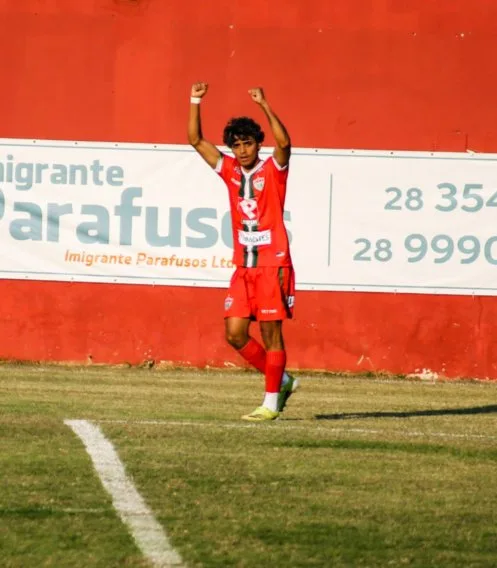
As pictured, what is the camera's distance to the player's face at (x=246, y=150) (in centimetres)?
1105

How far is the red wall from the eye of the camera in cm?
1705

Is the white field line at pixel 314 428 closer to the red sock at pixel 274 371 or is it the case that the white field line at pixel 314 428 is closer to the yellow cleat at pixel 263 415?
the yellow cleat at pixel 263 415

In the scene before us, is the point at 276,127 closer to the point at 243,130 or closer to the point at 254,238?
the point at 243,130

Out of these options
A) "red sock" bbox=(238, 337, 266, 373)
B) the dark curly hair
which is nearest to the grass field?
"red sock" bbox=(238, 337, 266, 373)

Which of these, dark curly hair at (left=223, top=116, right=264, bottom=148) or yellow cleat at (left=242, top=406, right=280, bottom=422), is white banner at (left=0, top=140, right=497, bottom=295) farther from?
yellow cleat at (left=242, top=406, right=280, bottom=422)

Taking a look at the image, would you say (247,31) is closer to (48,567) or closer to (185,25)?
(185,25)

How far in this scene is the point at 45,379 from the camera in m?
15.0

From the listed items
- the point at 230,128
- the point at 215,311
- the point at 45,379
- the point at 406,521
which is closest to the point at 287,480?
the point at 406,521

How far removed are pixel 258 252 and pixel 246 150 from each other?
70 centimetres

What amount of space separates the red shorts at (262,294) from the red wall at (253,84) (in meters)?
5.82

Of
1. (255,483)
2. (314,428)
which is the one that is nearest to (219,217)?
(314,428)

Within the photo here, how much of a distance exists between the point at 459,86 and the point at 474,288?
2.09m

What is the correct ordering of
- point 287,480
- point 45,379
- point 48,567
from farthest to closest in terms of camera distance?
point 45,379 < point 287,480 < point 48,567

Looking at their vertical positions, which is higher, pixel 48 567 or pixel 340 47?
pixel 340 47
